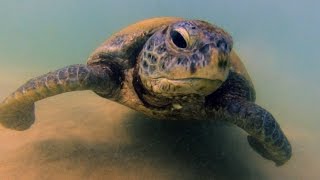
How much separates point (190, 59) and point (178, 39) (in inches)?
17.3

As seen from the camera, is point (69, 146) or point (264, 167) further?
point (264, 167)

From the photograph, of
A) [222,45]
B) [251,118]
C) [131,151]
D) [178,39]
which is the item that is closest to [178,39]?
[178,39]

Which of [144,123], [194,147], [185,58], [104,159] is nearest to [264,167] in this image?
[194,147]

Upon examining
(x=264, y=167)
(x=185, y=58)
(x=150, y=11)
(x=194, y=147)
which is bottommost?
(x=150, y=11)

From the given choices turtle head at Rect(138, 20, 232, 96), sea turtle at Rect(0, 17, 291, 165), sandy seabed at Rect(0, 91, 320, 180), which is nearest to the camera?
turtle head at Rect(138, 20, 232, 96)

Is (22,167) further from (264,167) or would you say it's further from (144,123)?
(264,167)

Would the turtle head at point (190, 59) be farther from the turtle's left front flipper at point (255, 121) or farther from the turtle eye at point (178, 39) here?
the turtle's left front flipper at point (255, 121)

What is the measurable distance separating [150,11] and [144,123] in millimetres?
71128

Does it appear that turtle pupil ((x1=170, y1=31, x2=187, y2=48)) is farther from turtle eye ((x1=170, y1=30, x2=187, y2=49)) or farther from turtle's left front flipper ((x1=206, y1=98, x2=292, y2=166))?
turtle's left front flipper ((x1=206, y1=98, x2=292, y2=166))

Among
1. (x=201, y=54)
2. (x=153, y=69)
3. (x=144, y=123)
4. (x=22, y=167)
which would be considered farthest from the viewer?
(x=144, y=123)

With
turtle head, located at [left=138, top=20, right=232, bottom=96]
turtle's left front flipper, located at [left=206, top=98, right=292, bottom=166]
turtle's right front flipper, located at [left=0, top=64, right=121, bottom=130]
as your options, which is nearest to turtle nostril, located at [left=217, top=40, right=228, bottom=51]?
turtle head, located at [left=138, top=20, right=232, bottom=96]

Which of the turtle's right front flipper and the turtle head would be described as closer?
the turtle head

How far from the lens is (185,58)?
13.1 feet

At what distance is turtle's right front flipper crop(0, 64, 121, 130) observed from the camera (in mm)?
5023
